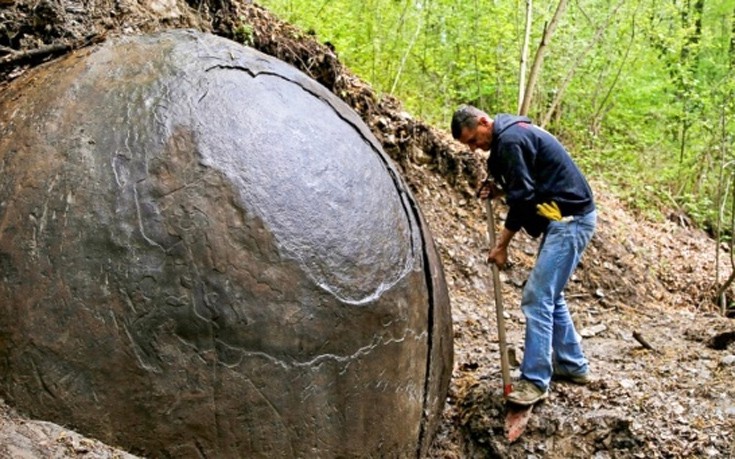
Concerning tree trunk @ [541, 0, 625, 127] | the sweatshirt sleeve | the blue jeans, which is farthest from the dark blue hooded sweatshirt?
tree trunk @ [541, 0, 625, 127]

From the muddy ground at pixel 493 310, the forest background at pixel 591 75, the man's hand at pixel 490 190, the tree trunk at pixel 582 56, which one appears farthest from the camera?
the tree trunk at pixel 582 56

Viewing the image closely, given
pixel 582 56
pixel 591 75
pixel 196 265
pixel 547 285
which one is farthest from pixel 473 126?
pixel 591 75

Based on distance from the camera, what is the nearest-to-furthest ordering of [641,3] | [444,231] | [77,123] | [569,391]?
[77,123], [569,391], [444,231], [641,3]

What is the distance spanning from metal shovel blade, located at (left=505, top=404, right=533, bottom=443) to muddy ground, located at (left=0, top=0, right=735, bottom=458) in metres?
0.05

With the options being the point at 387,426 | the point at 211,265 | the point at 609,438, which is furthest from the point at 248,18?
the point at 609,438

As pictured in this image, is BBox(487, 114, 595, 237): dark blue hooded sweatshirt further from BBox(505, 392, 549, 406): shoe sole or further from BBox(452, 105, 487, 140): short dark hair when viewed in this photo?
BBox(505, 392, 549, 406): shoe sole

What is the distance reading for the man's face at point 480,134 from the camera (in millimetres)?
3852

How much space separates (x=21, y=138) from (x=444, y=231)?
390cm

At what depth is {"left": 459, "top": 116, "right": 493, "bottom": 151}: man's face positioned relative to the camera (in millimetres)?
3852

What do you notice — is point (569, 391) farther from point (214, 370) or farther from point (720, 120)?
point (720, 120)

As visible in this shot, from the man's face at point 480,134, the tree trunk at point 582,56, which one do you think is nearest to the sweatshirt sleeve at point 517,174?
the man's face at point 480,134

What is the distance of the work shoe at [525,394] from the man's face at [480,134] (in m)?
1.41

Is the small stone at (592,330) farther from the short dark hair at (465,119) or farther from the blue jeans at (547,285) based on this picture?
the short dark hair at (465,119)

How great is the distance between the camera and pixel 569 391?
4.17 metres
